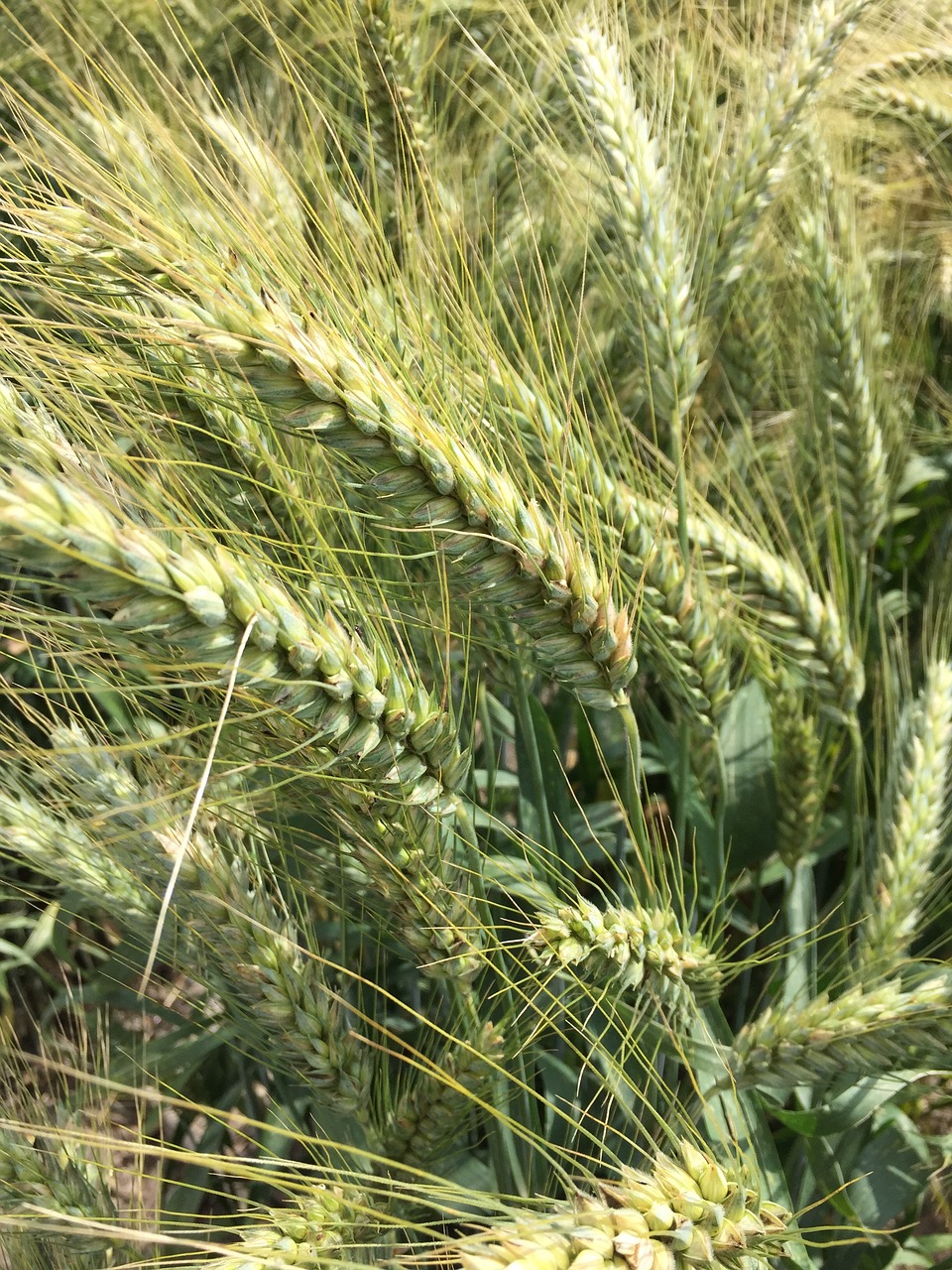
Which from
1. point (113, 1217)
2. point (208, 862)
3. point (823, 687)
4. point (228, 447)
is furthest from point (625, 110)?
point (113, 1217)

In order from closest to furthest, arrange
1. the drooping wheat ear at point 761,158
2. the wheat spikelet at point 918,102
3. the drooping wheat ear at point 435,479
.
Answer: the drooping wheat ear at point 435,479
the drooping wheat ear at point 761,158
the wheat spikelet at point 918,102

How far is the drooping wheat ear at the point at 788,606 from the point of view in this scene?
3.73ft

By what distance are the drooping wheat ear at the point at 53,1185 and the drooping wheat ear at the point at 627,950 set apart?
426mm

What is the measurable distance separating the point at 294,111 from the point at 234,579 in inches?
49.6

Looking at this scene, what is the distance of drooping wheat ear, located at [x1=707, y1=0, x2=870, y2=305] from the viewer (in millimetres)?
1133

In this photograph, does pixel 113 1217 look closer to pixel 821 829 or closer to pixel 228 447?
pixel 228 447

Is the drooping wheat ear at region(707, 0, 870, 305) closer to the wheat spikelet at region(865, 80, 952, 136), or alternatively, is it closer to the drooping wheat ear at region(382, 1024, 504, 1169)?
the wheat spikelet at region(865, 80, 952, 136)

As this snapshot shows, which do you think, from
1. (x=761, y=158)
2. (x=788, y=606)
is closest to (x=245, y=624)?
(x=788, y=606)

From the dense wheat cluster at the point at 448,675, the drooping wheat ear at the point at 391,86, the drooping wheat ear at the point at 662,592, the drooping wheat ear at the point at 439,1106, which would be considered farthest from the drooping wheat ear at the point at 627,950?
the drooping wheat ear at the point at 391,86

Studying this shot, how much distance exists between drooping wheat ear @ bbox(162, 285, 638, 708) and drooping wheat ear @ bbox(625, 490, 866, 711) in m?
0.36

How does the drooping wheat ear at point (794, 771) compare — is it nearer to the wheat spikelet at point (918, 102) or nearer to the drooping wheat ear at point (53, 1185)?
the drooping wheat ear at point (53, 1185)

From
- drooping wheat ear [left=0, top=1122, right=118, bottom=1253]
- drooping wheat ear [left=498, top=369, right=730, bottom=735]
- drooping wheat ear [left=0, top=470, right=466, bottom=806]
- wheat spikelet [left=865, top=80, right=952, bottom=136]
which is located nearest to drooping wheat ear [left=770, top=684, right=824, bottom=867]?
drooping wheat ear [left=498, top=369, right=730, bottom=735]

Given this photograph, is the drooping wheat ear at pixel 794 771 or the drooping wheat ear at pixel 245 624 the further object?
the drooping wheat ear at pixel 794 771

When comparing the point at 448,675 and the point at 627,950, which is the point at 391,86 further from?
the point at 627,950
